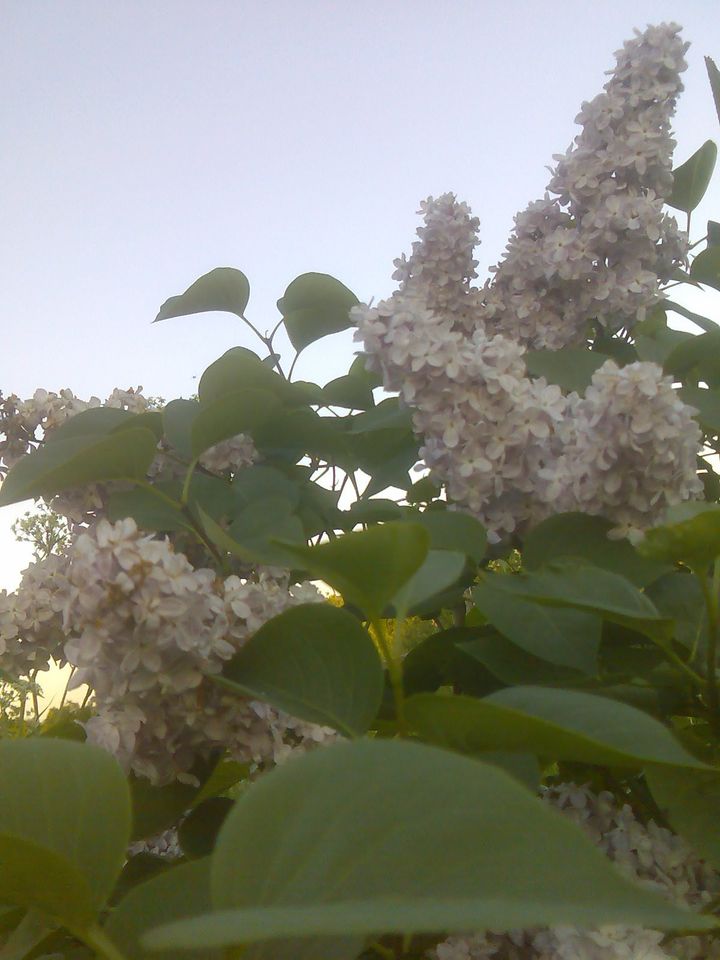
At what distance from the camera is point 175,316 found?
0.78 meters

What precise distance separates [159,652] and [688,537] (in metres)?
0.23

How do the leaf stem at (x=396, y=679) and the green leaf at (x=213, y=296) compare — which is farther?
the green leaf at (x=213, y=296)

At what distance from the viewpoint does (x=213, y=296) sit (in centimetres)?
79

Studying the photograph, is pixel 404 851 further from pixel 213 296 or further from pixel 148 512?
pixel 213 296

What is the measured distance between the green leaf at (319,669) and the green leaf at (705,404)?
279 mm

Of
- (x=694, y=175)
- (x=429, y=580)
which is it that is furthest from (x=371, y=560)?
(x=694, y=175)

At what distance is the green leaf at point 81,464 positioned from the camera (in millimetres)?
454

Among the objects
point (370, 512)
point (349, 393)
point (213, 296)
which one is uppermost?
point (213, 296)

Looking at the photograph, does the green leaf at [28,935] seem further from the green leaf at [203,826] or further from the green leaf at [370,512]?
the green leaf at [370,512]

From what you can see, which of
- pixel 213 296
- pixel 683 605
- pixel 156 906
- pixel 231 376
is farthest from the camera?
pixel 213 296

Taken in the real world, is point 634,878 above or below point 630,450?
below

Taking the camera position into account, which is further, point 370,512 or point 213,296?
point 213,296

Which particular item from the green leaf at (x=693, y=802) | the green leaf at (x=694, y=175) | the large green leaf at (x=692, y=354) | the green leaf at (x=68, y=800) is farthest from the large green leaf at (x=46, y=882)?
the green leaf at (x=694, y=175)

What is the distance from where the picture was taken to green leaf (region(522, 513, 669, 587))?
1.45 ft
